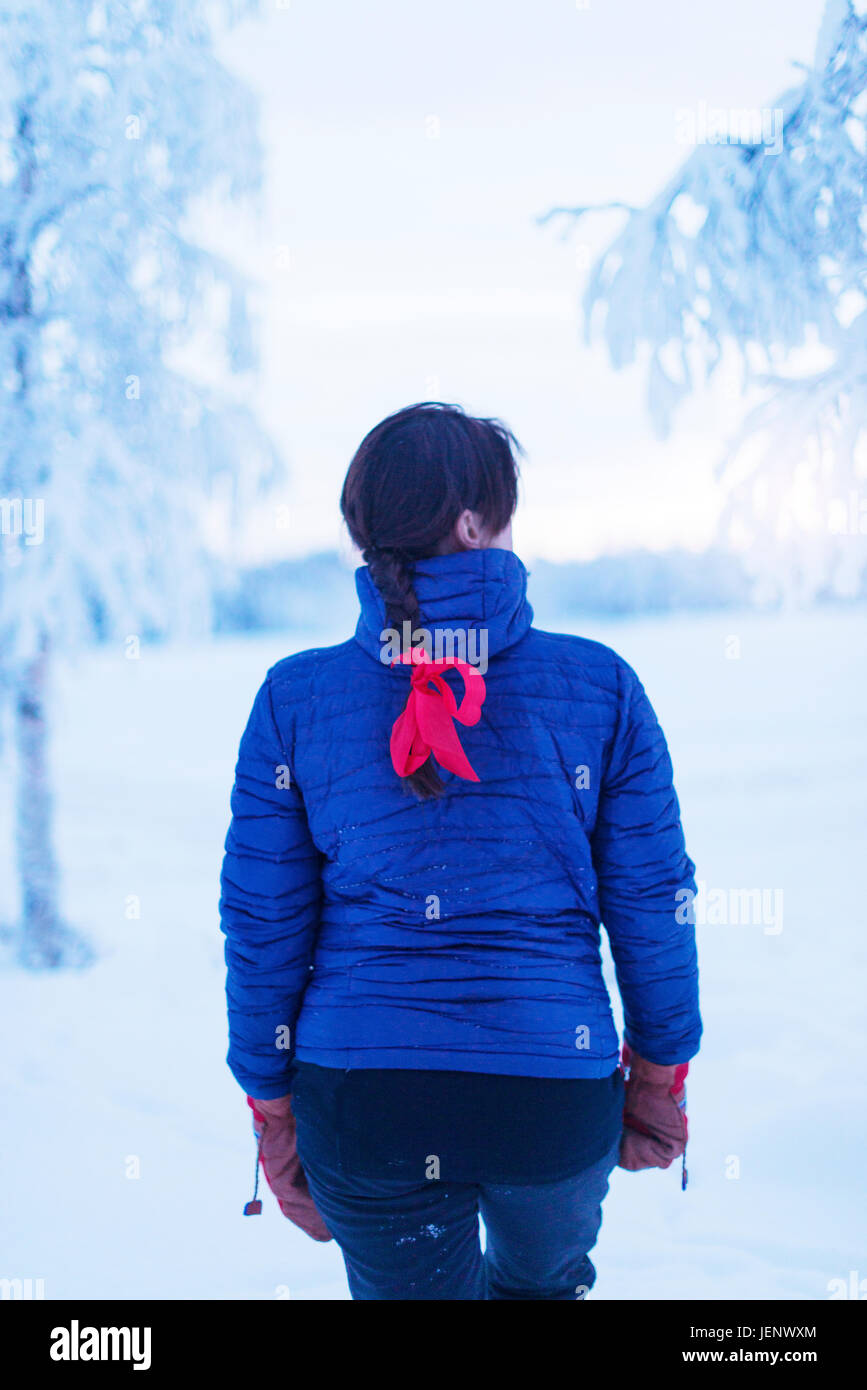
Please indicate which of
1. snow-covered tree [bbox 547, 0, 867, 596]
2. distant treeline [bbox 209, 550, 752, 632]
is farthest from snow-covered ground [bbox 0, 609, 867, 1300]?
snow-covered tree [bbox 547, 0, 867, 596]

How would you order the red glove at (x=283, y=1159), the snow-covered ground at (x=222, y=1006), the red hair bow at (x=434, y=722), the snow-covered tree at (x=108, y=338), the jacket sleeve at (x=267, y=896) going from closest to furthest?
the red hair bow at (x=434, y=722), the jacket sleeve at (x=267, y=896), the red glove at (x=283, y=1159), the snow-covered ground at (x=222, y=1006), the snow-covered tree at (x=108, y=338)

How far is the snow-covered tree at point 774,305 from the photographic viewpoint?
2.59 meters

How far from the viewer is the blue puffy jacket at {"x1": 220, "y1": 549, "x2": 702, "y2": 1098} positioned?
3.37 feet

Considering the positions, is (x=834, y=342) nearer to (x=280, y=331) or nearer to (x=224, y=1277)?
(x=280, y=331)

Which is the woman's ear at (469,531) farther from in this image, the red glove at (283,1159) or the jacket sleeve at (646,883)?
the red glove at (283,1159)

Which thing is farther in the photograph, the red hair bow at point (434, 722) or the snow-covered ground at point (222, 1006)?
the snow-covered ground at point (222, 1006)

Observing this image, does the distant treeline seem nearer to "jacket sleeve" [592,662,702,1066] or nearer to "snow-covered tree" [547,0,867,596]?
"snow-covered tree" [547,0,867,596]

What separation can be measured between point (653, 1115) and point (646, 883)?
1.32ft

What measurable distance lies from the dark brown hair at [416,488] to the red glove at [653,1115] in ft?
2.03

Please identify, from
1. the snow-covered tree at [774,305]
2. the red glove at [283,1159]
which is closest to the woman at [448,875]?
the red glove at [283,1159]

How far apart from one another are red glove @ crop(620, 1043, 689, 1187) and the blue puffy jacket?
22 centimetres

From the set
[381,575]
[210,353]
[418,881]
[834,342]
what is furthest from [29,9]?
[418,881]

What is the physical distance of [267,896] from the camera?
43.8 inches

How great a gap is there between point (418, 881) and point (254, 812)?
24 cm
